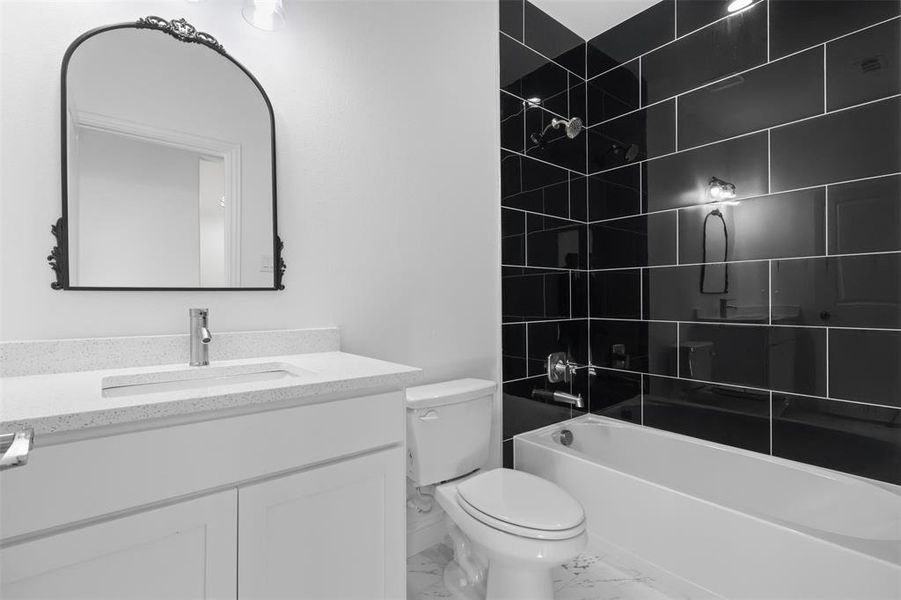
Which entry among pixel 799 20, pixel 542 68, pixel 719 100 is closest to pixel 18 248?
pixel 542 68

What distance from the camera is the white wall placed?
3.67 feet

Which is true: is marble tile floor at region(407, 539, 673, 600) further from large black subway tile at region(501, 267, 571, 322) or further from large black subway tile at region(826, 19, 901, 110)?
large black subway tile at region(826, 19, 901, 110)

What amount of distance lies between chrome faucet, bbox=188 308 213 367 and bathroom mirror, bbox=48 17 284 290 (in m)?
0.12

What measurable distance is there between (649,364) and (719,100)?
1.29 meters

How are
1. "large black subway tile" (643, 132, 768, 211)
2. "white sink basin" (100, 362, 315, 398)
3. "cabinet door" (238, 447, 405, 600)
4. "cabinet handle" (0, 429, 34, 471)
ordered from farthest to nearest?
"large black subway tile" (643, 132, 768, 211) → "white sink basin" (100, 362, 315, 398) → "cabinet door" (238, 447, 405, 600) → "cabinet handle" (0, 429, 34, 471)

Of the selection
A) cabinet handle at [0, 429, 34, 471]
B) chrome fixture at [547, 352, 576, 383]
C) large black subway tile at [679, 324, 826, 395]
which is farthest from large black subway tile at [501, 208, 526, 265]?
cabinet handle at [0, 429, 34, 471]

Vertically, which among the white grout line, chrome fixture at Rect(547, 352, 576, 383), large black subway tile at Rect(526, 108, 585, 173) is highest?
large black subway tile at Rect(526, 108, 585, 173)

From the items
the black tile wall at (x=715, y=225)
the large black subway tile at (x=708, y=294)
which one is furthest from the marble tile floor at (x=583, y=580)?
the large black subway tile at (x=708, y=294)

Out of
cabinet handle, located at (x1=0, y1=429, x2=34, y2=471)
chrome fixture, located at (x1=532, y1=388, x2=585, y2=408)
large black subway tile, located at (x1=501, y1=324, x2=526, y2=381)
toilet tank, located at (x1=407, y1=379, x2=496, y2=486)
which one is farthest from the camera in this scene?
chrome fixture, located at (x1=532, y1=388, x2=585, y2=408)

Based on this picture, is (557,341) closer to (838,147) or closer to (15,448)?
(838,147)

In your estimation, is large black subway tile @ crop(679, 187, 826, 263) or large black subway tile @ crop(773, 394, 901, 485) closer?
large black subway tile @ crop(773, 394, 901, 485)

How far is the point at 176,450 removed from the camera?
86cm

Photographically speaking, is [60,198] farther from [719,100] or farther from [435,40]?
[719,100]

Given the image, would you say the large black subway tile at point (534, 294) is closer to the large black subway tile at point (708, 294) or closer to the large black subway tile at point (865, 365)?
the large black subway tile at point (708, 294)
